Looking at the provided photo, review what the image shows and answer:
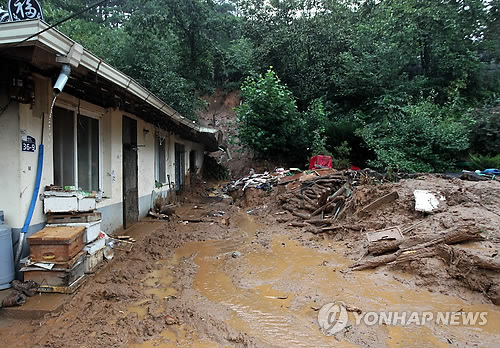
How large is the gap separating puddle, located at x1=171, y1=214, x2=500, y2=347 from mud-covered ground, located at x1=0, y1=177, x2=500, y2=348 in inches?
0.6

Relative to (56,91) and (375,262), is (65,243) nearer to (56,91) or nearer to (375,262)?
(56,91)

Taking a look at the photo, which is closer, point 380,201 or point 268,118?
point 380,201

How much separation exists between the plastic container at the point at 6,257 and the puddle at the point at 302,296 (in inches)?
93.5

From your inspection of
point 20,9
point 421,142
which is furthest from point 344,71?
point 20,9

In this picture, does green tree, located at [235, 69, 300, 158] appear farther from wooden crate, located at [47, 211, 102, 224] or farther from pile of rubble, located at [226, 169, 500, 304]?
wooden crate, located at [47, 211, 102, 224]

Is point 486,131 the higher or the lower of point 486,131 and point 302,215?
the higher

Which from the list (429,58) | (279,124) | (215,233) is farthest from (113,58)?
(429,58)

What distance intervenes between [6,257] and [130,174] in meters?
3.75

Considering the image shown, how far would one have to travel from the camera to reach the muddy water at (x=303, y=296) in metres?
2.87

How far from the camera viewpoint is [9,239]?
137 inches

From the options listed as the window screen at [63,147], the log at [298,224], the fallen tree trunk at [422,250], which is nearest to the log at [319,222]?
the log at [298,224]

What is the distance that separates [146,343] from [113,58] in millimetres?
15349

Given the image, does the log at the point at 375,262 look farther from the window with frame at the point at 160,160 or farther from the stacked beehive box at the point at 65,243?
the window with frame at the point at 160,160

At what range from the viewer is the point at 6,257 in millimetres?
3449
